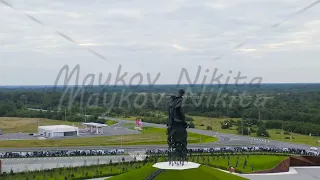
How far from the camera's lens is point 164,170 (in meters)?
24.8

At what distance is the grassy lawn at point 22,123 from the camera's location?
69.6 metres

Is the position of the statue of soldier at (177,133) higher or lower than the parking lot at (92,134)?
higher

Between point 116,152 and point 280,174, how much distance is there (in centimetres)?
1801

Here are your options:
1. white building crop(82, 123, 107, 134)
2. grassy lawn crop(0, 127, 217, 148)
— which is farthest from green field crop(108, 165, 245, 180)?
white building crop(82, 123, 107, 134)

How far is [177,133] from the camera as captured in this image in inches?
1010

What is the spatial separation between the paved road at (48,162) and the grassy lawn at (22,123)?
27.7 meters

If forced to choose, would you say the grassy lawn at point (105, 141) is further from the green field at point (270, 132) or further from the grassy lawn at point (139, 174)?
the grassy lawn at point (139, 174)

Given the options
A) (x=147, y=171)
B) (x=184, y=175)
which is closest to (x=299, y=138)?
(x=147, y=171)

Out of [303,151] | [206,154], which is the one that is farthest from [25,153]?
[303,151]

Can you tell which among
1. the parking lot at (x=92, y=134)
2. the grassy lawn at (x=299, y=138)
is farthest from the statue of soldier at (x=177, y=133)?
the parking lot at (x=92, y=134)

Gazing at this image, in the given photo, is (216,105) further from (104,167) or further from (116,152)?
(104,167)

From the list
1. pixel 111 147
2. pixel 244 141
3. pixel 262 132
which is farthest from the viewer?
pixel 262 132

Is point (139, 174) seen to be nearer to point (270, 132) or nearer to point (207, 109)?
point (270, 132)

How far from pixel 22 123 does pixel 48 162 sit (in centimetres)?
4224
